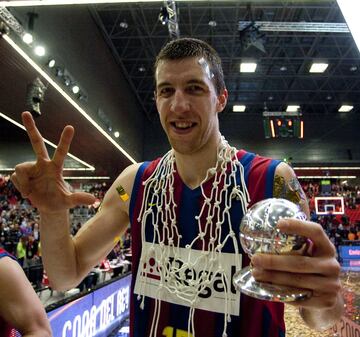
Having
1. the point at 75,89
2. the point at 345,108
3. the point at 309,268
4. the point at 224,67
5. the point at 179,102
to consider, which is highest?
the point at 224,67

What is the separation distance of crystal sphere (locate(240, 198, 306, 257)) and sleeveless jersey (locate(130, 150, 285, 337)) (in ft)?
1.00

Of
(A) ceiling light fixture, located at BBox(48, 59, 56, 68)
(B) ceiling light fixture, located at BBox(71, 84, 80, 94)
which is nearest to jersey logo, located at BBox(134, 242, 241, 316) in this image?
(A) ceiling light fixture, located at BBox(48, 59, 56, 68)

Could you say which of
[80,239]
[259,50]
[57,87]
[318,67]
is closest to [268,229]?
[80,239]

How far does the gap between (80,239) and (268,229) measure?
86cm

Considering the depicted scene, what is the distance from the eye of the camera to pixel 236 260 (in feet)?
3.83

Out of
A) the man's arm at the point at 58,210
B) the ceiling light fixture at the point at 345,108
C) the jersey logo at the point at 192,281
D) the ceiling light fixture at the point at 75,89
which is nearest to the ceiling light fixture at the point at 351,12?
the man's arm at the point at 58,210

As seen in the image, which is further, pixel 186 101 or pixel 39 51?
pixel 39 51

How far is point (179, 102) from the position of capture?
123 cm

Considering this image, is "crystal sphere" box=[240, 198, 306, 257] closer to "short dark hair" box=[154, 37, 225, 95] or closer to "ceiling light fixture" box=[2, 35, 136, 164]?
"short dark hair" box=[154, 37, 225, 95]

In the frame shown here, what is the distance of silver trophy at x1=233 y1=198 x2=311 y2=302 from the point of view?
737mm

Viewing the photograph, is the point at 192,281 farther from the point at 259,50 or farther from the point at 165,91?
the point at 259,50

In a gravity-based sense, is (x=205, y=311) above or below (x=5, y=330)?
above

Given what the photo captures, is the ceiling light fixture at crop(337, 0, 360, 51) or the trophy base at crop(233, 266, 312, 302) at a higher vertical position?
the ceiling light fixture at crop(337, 0, 360, 51)

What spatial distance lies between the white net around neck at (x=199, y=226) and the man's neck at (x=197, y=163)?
0.03 metres
